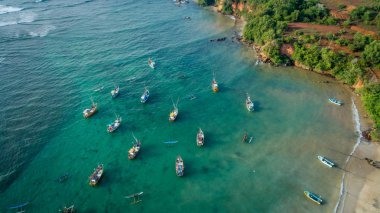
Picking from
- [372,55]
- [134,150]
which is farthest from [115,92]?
[372,55]

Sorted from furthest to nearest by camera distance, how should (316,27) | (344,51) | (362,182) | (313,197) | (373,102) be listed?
(316,27) → (344,51) → (373,102) → (362,182) → (313,197)

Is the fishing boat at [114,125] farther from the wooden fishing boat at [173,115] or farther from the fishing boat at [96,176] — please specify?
the wooden fishing boat at [173,115]

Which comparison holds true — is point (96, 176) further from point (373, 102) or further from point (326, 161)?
point (373, 102)

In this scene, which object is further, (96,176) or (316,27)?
(316,27)

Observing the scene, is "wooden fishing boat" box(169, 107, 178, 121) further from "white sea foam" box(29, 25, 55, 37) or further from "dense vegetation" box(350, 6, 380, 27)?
"white sea foam" box(29, 25, 55, 37)

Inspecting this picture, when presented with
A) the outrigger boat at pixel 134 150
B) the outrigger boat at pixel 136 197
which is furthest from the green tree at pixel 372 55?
the outrigger boat at pixel 136 197
